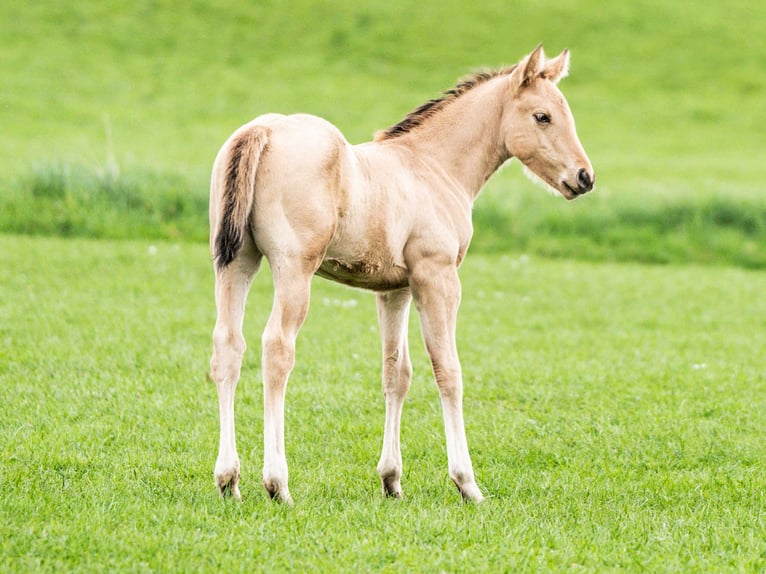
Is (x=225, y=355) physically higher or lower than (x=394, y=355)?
higher

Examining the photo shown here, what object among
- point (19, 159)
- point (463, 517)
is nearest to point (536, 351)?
point (463, 517)

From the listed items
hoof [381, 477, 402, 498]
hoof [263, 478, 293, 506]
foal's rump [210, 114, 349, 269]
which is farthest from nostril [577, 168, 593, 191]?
hoof [263, 478, 293, 506]

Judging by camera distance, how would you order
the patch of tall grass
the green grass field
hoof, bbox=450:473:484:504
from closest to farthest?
the green grass field → hoof, bbox=450:473:484:504 → the patch of tall grass

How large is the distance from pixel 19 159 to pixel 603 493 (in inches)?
813

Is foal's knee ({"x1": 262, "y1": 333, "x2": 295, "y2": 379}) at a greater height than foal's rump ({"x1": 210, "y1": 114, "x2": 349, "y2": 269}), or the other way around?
foal's rump ({"x1": 210, "y1": 114, "x2": 349, "y2": 269})

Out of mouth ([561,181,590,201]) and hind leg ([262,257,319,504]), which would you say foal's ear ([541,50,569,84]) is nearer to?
mouth ([561,181,590,201])

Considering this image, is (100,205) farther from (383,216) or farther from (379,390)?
(383,216)

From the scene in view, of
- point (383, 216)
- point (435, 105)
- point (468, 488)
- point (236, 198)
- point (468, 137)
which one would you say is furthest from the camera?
point (435, 105)

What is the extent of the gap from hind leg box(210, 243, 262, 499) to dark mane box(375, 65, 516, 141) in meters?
1.63

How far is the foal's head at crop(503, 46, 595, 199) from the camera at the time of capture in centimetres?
693

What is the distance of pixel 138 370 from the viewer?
32.1ft

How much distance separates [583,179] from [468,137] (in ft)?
2.89

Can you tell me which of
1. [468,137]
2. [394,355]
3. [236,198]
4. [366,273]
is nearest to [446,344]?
[394,355]

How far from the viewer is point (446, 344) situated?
6684mm
